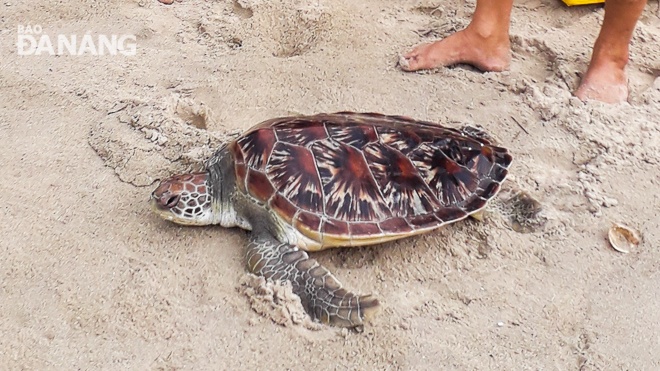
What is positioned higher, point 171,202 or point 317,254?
point 171,202

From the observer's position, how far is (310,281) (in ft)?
5.16

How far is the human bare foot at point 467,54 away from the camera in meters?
2.45

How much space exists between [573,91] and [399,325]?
1468 mm

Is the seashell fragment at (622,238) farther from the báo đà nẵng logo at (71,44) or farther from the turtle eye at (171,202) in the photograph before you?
the báo đà nẵng logo at (71,44)

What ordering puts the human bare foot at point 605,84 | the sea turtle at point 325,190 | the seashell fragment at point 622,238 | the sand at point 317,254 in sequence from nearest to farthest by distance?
1. the sand at point 317,254
2. the sea turtle at point 325,190
3. the seashell fragment at point 622,238
4. the human bare foot at point 605,84

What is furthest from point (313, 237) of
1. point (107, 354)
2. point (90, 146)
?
point (90, 146)

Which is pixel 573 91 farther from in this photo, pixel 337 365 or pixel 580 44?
pixel 337 365

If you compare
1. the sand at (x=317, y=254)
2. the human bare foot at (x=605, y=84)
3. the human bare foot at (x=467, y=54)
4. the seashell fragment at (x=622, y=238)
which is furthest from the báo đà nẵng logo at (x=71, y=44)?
the seashell fragment at (x=622, y=238)

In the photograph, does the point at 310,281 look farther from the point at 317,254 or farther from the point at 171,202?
the point at 171,202

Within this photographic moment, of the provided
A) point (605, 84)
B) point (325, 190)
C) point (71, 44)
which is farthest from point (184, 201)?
point (605, 84)

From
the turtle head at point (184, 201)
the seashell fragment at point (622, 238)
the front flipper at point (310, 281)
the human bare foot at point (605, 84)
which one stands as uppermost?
the human bare foot at point (605, 84)

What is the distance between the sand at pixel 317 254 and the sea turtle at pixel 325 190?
0.33 ft

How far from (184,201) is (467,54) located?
4.93ft

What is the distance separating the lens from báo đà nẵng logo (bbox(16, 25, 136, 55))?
8.23ft
